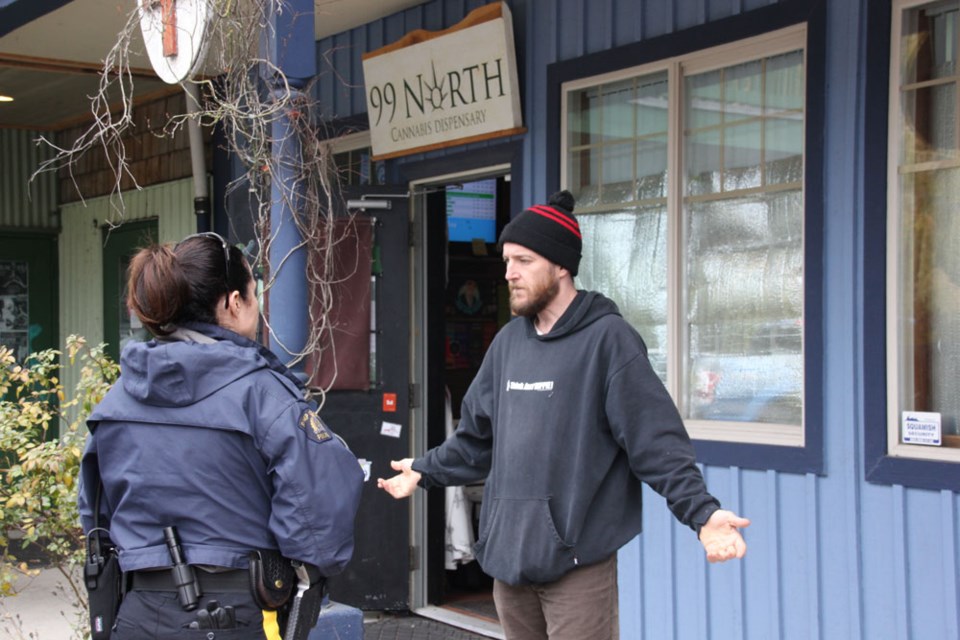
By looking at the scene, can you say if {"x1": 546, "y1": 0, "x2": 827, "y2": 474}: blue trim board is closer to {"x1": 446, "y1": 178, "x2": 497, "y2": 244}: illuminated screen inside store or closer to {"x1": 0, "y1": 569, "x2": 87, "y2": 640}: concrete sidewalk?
{"x1": 446, "y1": 178, "x2": 497, "y2": 244}: illuminated screen inside store

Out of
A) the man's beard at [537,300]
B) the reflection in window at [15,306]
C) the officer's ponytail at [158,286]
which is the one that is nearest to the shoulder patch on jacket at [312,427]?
the officer's ponytail at [158,286]

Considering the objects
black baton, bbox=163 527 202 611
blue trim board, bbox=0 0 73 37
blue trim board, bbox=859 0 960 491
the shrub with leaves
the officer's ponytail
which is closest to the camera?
black baton, bbox=163 527 202 611

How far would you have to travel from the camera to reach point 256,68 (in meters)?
5.39

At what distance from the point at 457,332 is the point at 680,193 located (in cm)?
307

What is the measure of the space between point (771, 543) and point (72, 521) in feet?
9.78

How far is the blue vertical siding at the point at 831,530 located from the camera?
456 centimetres

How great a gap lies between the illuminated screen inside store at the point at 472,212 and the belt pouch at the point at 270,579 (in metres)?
5.25

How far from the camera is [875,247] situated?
4.70 meters

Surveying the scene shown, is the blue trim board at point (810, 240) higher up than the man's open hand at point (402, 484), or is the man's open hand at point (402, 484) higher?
the blue trim board at point (810, 240)

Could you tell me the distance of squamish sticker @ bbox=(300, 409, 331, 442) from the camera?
2840 mm

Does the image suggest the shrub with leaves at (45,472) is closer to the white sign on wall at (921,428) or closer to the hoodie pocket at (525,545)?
the hoodie pocket at (525,545)

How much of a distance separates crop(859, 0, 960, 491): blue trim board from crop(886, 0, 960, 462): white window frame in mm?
18

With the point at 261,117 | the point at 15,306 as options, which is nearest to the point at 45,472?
the point at 261,117

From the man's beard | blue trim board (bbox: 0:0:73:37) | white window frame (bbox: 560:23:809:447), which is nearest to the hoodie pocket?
the man's beard
